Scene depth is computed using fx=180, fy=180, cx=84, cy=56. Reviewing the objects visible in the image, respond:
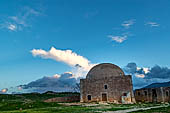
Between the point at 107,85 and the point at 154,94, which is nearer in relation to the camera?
the point at 154,94

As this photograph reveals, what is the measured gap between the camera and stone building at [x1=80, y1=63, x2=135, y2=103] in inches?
1672

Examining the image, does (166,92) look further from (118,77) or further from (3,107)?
(3,107)

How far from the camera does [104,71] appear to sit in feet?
148

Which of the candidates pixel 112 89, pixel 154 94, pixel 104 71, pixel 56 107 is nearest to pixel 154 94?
pixel 154 94

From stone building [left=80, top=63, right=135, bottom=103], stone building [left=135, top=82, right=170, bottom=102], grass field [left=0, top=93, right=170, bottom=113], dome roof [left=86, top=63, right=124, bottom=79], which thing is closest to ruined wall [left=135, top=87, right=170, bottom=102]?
stone building [left=135, top=82, right=170, bottom=102]

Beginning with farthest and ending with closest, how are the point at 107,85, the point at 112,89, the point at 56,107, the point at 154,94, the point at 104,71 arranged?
the point at 104,71 < the point at 107,85 < the point at 112,89 < the point at 154,94 < the point at 56,107

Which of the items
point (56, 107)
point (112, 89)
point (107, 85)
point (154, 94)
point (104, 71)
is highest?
point (104, 71)

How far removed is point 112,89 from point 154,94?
→ 32.3ft

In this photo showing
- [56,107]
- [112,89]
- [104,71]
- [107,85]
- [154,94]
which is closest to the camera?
[56,107]

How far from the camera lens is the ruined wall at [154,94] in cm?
3946

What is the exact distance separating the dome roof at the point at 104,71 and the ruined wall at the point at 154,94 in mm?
7244

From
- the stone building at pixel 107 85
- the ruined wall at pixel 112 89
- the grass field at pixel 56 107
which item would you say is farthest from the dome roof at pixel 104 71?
the grass field at pixel 56 107

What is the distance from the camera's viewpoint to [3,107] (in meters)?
26.7

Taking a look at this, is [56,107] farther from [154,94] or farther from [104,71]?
[154,94]
